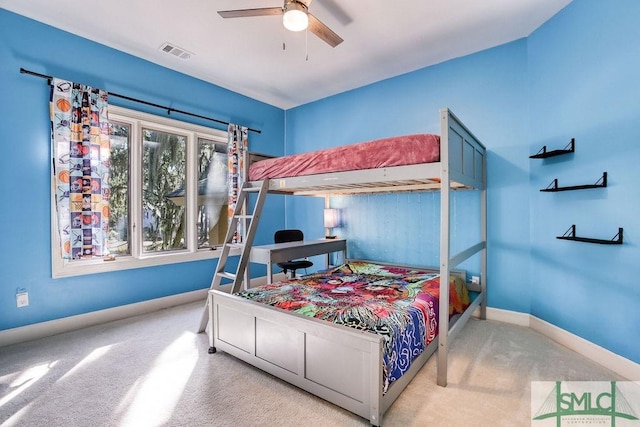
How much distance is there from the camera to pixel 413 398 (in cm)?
185

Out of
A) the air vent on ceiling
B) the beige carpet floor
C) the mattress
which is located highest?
the air vent on ceiling

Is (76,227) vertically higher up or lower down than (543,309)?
higher up

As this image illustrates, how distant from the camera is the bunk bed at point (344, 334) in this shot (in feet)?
5.34

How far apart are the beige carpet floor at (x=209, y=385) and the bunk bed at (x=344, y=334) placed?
116mm

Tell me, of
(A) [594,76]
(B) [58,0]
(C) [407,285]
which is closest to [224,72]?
(B) [58,0]

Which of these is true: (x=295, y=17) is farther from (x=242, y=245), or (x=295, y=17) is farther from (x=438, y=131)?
(x=438, y=131)

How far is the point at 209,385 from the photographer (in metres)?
1.99

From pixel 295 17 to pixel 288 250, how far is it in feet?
7.19

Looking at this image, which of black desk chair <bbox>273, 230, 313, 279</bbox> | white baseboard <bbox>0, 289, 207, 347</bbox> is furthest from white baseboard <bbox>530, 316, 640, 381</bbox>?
white baseboard <bbox>0, 289, 207, 347</bbox>

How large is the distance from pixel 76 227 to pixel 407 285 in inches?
130

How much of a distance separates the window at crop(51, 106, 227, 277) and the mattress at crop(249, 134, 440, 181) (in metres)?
1.51

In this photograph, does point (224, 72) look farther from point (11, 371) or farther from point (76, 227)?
point (11, 371)

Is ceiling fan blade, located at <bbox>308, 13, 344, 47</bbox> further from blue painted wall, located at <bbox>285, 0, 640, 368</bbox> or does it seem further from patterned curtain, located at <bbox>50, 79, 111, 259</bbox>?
patterned curtain, located at <bbox>50, 79, 111, 259</bbox>

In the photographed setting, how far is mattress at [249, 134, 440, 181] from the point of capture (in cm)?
209
